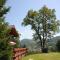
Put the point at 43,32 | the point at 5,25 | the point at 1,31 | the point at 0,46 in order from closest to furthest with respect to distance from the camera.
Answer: the point at 0,46 → the point at 1,31 → the point at 5,25 → the point at 43,32

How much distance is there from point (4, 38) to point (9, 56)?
3.87 feet

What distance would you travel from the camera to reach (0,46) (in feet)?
45.0

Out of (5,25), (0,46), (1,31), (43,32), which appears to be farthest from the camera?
(43,32)

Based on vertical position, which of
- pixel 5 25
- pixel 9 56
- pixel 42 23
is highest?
pixel 42 23

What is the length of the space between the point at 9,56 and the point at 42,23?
42335 mm

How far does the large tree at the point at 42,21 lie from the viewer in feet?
181

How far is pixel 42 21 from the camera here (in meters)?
55.8

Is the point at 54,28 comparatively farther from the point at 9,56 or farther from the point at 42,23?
the point at 9,56

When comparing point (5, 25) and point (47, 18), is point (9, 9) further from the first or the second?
point (47, 18)

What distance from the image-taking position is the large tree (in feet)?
181

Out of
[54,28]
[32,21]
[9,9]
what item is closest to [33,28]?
[32,21]

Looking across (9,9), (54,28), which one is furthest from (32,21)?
(9,9)

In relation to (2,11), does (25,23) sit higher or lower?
higher

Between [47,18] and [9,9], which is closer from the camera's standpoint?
[9,9]
